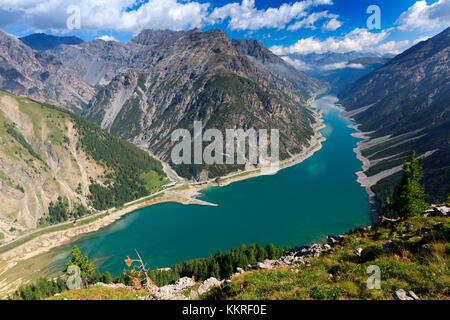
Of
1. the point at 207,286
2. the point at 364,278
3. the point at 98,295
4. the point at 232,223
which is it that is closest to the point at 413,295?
the point at 364,278

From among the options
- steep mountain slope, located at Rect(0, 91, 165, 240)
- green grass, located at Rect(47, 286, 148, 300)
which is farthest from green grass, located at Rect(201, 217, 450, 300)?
steep mountain slope, located at Rect(0, 91, 165, 240)

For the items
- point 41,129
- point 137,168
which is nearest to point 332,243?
point 137,168

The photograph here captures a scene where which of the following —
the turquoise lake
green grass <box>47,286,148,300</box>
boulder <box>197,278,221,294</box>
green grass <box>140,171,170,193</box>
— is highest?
green grass <box>47,286,148,300</box>

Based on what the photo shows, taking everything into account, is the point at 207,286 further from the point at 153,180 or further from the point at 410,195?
the point at 153,180

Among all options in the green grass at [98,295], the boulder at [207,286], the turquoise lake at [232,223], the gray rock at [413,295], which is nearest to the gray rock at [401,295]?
the gray rock at [413,295]

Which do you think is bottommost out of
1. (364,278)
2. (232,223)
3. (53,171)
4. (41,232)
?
(232,223)

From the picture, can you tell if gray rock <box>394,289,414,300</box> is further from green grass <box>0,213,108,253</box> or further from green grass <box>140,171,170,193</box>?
green grass <box>140,171,170,193</box>
